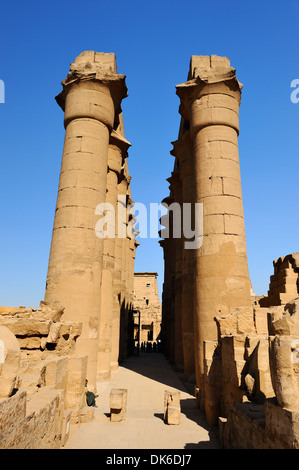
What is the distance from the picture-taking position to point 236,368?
5.83 meters

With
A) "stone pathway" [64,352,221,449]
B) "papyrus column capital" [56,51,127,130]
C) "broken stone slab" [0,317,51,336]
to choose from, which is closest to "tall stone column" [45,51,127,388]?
"papyrus column capital" [56,51,127,130]

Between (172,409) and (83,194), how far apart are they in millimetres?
6779

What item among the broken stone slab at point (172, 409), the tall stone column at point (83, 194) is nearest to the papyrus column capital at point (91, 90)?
the tall stone column at point (83, 194)

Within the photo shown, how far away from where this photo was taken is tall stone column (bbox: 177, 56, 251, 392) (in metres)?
9.48

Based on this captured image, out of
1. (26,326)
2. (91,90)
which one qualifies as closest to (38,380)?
(26,326)

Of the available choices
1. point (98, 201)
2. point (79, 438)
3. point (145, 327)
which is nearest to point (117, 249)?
point (98, 201)

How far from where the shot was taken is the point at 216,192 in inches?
400

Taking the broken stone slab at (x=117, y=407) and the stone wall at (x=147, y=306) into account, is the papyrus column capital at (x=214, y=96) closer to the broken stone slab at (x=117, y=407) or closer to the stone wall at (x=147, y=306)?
the broken stone slab at (x=117, y=407)

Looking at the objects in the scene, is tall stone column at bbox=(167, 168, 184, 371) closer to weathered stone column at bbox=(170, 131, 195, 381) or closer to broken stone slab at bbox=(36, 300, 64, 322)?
weathered stone column at bbox=(170, 131, 195, 381)

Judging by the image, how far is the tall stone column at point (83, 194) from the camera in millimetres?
9852

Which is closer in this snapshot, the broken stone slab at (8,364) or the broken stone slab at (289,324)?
the broken stone slab at (8,364)

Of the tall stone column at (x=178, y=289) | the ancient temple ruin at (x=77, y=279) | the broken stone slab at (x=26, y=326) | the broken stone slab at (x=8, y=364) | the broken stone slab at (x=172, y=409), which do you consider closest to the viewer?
the broken stone slab at (x=8, y=364)

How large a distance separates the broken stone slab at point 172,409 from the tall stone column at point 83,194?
328cm

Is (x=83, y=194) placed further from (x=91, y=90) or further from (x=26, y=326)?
(x=26, y=326)
